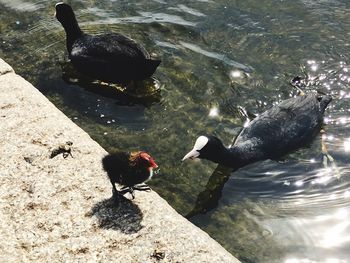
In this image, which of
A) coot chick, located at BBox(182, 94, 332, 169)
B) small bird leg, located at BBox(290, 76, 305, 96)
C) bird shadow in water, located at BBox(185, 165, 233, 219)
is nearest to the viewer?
bird shadow in water, located at BBox(185, 165, 233, 219)

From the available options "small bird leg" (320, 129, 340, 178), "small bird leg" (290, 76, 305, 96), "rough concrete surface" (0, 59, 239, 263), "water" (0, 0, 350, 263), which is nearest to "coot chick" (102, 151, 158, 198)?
"rough concrete surface" (0, 59, 239, 263)

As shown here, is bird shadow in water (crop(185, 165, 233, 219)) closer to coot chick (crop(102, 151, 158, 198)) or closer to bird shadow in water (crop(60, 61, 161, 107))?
coot chick (crop(102, 151, 158, 198))

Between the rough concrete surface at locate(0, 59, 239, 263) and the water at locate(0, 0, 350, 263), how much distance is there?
1.36m

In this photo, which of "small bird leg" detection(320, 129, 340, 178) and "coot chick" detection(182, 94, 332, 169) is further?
"coot chick" detection(182, 94, 332, 169)

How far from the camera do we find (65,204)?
4477 millimetres

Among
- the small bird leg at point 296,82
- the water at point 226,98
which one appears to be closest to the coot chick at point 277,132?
the water at point 226,98

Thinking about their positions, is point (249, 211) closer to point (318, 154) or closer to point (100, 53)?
point (318, 154)

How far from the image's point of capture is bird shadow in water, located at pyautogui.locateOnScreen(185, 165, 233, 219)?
6068mm

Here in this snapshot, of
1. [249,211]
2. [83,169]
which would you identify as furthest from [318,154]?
[83,169]

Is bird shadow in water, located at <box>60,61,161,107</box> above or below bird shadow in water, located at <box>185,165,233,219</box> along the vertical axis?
above

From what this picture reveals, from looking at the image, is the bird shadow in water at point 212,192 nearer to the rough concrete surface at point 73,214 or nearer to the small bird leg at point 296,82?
the rough concrete surface at point 73,214

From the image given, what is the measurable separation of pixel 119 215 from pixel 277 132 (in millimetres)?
3502

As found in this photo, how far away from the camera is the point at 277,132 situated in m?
7.24

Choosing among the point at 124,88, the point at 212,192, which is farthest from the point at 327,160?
the point at 124,88
